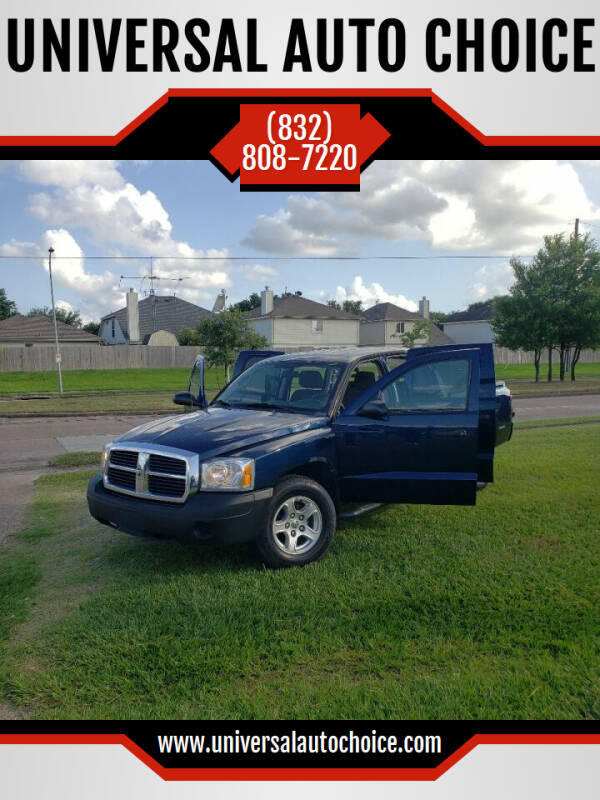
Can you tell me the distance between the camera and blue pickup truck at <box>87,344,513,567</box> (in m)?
4.62

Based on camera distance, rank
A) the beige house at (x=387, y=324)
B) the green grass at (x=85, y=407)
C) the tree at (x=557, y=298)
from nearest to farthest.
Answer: the green grass at (x=85, y=407), the tree at (x=557, y=298), the beige house at (x=387, y=324)

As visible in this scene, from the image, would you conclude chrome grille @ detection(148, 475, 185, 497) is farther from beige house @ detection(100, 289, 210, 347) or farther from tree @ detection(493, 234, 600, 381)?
beige house @ detection(100, 289, 210, 347)

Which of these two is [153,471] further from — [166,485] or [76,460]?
[76,460]

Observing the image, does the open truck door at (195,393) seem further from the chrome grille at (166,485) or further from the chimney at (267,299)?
the chimney at (267,299)

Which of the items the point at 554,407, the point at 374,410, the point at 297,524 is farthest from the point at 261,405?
the point at 554,407

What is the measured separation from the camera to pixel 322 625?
3910 millimetres

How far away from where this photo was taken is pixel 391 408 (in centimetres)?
551

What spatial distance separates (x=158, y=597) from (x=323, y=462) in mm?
1692

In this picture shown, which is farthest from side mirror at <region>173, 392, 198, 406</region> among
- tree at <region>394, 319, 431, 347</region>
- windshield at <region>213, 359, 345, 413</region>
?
tree at <region>394, 319, 431, 347</region>

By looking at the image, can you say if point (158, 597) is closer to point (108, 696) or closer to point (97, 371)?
point (108, 696)

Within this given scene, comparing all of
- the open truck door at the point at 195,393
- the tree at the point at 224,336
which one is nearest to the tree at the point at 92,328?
the tree at the point at 224,336

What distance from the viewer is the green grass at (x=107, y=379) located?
33844 millimetres

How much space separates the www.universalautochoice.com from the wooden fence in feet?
146

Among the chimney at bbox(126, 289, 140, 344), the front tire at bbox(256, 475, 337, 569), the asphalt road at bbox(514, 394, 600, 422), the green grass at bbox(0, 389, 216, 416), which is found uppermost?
the chimney at bbox(126, 289, 140, 344)
